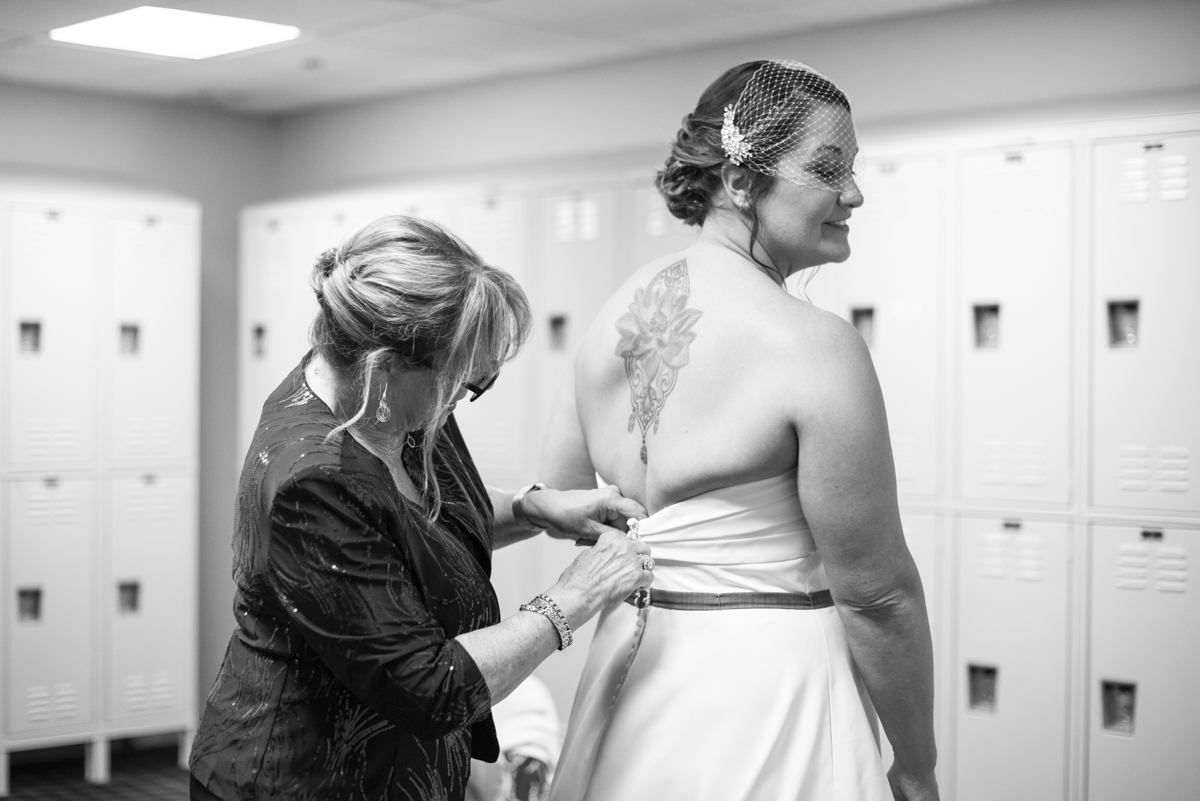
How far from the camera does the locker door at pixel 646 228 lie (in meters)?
4.04

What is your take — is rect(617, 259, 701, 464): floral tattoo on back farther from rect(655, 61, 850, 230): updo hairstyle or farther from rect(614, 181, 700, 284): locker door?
rect(614, 181, 700, 284): locker door

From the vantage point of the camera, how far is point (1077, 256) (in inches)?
129

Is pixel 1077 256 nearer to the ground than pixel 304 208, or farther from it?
nearer to the ground

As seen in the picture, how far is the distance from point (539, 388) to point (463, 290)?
9.65 feet

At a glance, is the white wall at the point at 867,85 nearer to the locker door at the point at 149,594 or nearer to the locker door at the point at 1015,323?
the locker door at the point at 1015,323

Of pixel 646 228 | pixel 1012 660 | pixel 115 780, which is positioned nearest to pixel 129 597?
pixel 115 780

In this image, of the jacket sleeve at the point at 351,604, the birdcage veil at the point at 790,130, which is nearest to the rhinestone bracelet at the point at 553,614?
the jacket sleeve at the point at 351,604

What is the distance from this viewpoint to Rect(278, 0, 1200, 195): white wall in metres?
3.53

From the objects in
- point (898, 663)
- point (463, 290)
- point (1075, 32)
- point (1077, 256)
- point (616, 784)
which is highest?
point (1075, 32)

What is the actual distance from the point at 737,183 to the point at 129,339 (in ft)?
12.2

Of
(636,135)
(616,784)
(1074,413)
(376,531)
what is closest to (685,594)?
(616,784)

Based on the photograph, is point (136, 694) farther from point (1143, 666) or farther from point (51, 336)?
point (1143, 666)

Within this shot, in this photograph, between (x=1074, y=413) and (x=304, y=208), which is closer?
(x=1074, y=413)

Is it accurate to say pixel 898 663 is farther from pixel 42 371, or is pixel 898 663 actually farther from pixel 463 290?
pixel 42 371
